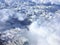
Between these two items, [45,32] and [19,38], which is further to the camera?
[45,32]

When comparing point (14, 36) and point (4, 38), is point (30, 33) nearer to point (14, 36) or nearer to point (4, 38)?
point (14, 36)

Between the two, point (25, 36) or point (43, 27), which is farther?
point (43, 27)

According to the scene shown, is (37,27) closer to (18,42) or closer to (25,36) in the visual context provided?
(25,36)

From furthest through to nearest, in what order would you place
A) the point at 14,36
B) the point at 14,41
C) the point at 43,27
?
the point at 43,27
the point at 14,36
the point at 14,41

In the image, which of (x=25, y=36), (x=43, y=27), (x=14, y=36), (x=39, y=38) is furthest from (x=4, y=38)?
(x=43, y=27)

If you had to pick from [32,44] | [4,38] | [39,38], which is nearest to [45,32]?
[39,38]

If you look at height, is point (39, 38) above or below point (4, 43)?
below

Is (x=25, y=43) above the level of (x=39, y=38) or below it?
above

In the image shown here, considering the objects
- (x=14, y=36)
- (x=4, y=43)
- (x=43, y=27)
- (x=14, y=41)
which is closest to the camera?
(x=4, y=43)

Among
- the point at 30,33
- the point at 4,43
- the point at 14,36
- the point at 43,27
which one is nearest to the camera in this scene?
the point at 4,43
